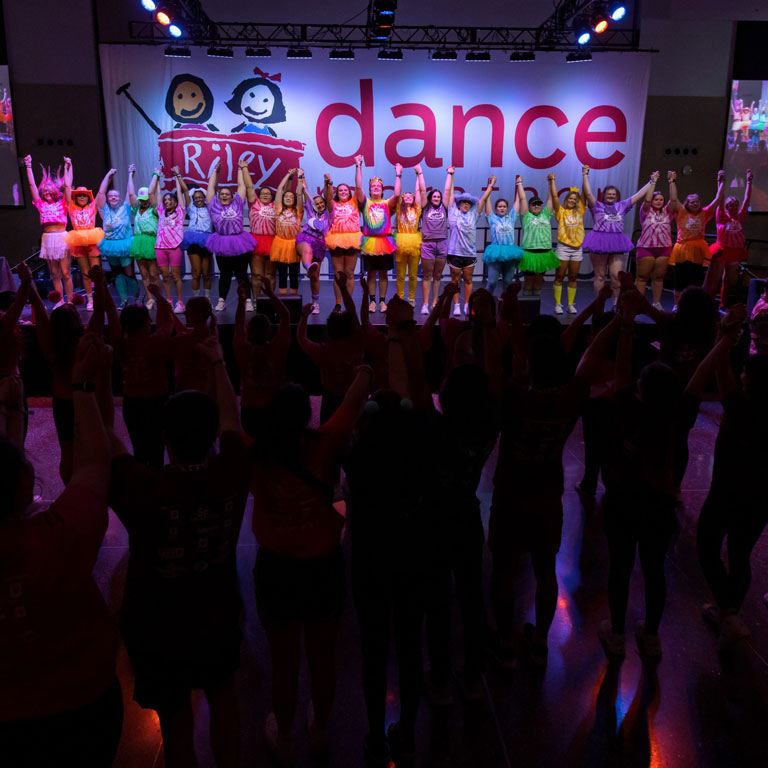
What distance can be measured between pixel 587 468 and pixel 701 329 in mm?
1140

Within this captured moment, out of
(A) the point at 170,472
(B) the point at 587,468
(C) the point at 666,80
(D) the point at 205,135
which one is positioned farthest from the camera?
(C) the point at 666,80

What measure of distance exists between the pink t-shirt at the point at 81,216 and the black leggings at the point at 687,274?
6973mm

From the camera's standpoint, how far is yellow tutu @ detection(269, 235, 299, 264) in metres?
7.31

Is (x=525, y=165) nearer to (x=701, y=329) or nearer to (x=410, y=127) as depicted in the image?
(x=410, y=127)

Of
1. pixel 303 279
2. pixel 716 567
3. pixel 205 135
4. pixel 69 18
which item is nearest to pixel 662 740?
pixel 716 567

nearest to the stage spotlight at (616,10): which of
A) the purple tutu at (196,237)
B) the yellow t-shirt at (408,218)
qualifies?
the yellow t-shirt at (408,218)

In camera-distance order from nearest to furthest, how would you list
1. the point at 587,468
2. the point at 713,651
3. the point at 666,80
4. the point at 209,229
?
the point at 713,651 → the point at 587,468 → the point at 209,229 → the point at 666,80

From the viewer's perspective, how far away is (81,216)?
24.0 ft

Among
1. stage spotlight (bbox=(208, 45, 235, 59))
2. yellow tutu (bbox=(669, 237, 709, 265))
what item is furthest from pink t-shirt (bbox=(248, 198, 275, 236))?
yellow tutu (bbox=(669, 237, 709, 265))

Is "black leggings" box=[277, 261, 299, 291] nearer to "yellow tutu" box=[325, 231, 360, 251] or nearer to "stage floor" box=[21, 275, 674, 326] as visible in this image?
"stage floor" box=[21, 275, 674, 326]

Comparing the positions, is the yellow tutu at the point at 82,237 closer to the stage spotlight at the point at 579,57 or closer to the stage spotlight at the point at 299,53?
the stage spotlight at the point at 299,53

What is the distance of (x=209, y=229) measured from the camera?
7430 mm

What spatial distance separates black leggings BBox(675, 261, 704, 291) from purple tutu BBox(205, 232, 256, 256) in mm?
5246

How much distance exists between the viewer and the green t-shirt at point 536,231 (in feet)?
24.4
